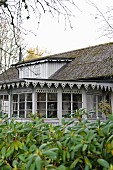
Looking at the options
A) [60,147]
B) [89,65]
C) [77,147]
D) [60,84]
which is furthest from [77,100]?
[77,147]

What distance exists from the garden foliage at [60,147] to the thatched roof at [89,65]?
15.3 m

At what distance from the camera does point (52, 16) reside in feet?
14.5

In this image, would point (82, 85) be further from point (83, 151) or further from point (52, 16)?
point (83, 151)

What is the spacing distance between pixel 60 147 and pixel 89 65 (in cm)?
1835

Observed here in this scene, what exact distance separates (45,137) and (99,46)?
2148 centimetres

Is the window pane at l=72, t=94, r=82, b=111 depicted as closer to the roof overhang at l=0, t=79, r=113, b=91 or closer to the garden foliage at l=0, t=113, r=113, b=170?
the roof overhang at l=0, t=79, r=113, b=91

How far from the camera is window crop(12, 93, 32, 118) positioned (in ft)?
55.2

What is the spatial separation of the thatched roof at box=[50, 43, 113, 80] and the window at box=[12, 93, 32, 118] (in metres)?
3.86

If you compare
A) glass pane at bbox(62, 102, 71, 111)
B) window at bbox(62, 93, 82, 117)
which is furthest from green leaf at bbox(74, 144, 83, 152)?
glass pane at bbox(62, 102, 71, 111)

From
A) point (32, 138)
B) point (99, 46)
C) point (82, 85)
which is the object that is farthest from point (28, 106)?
point (32, 138)

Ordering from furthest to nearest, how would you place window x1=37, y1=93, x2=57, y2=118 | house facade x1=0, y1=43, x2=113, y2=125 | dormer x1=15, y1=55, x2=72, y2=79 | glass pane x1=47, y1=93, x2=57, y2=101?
dormer x1=15, y1=55, x2=72, y2=79 < glass pane x1=47, y1=93, x2=57, y2=101 < window x1=37, y1=93, x2=57, y2=118 < house facade x1=0, y1=43, x2=113, y2=125

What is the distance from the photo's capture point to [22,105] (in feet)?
57.5

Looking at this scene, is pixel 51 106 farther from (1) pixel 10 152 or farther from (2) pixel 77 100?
(1) pixel 10 152

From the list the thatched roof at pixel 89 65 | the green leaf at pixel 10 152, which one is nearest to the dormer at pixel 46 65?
the thatched roof at pixel 89 65
